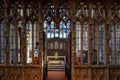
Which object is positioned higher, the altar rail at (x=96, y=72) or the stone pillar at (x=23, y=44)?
the stone pillar at (x=23, y=44)

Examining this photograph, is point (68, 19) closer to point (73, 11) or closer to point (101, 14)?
point (73, 11)

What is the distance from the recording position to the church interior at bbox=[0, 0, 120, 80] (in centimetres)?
968

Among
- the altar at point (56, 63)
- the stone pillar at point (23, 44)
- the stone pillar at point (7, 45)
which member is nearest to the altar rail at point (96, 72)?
the stone pillar at point (23, 44)

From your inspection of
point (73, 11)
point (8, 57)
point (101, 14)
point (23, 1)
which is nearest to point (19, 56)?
point (8, 57)

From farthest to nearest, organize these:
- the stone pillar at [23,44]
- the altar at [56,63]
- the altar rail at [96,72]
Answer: the altar at [56,63] < the stone pillar at [23,44] < the altar rail at [96,72]

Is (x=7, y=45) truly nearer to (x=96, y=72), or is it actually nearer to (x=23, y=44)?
(x=23, y=44)

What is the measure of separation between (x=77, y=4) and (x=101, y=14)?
1.05 m

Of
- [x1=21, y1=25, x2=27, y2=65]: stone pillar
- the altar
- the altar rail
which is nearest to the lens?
the altar rail

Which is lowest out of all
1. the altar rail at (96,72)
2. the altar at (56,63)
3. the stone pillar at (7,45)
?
the altar at (56,63)

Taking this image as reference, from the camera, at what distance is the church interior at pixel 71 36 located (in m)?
9.68

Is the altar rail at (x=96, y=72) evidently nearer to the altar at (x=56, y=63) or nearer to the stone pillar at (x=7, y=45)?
the stone pillar at (x=7, y=45)

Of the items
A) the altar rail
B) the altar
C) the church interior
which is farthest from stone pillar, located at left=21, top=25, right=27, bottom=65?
the altar

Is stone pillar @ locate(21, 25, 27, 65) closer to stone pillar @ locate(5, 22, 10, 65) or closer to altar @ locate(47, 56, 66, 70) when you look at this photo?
stone pillar @ locate(5, 22, 10, 65)

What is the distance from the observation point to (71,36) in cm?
982
